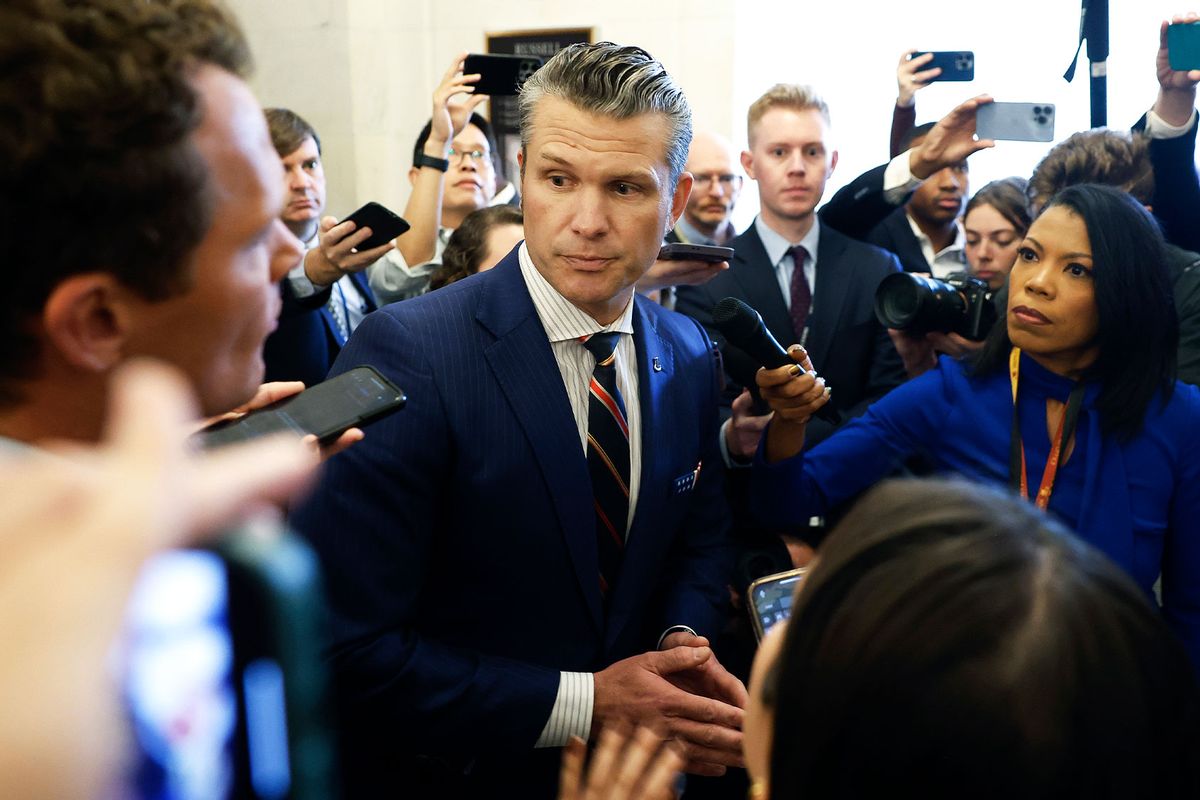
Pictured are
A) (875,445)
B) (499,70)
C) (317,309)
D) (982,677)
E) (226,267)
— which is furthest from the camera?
(499,70)

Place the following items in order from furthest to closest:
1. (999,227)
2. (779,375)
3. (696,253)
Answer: (999,227)
(696,253)
(779,375)

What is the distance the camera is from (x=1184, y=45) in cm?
277

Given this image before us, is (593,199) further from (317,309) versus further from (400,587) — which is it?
(317,309)

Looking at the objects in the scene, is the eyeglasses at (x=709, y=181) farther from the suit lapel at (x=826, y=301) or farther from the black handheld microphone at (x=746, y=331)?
the black handheld microphone at (x=746, y=331)

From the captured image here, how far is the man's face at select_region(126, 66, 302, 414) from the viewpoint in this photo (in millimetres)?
792

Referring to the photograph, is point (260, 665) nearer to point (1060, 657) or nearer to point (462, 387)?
point (1060, 657)

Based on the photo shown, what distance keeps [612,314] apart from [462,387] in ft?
1.00

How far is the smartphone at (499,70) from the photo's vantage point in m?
3.21

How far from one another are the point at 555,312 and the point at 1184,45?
7.21 feet

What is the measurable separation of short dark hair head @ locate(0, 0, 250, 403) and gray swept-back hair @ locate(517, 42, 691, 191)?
867 mm

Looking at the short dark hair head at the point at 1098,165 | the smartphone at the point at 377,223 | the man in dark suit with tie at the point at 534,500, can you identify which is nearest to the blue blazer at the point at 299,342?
the smartphone at the point at 377,223

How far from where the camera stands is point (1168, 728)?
0.69 metres

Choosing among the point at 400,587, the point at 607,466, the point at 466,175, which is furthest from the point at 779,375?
the point at 466,175

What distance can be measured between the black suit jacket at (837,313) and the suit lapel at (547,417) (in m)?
1.17
